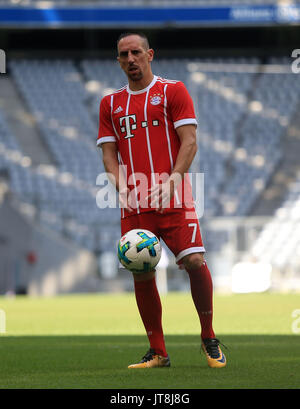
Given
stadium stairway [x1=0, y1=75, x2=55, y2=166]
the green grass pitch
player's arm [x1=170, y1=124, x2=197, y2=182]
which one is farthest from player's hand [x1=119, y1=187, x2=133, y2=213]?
stadium stairway [x1=0, y1=75, x2=55, y2=166]

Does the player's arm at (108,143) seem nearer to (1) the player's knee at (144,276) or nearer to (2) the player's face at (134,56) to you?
(2) the player's face at (134,56)

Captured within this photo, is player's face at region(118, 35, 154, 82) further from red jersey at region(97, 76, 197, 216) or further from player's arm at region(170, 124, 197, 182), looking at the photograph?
player's arm at region(170, 124, 197, 182)

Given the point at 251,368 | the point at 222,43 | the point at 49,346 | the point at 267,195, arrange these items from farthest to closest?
the point at 222,43, the point at 267,195, the point at 49,346, the point at 251,368

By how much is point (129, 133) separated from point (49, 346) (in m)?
2.57

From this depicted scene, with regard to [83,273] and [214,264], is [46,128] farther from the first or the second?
[214,264]

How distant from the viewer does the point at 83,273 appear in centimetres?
2302

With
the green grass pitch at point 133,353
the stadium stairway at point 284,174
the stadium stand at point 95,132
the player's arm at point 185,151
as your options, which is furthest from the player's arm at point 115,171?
the stadium stairway at point 284,174

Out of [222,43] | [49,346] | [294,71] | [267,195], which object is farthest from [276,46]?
[49,346]

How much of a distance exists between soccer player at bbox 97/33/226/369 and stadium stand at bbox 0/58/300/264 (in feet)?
56.9

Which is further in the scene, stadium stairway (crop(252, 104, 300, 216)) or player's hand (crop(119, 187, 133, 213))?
stadium stairway (crop(252, 104, 300, 216))

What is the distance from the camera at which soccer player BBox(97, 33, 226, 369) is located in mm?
5039

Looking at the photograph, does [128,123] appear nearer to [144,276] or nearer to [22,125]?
[144,276]

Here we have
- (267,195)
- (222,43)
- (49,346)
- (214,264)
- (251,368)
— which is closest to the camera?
(251,368)

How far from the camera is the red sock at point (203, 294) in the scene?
509 centimetres
